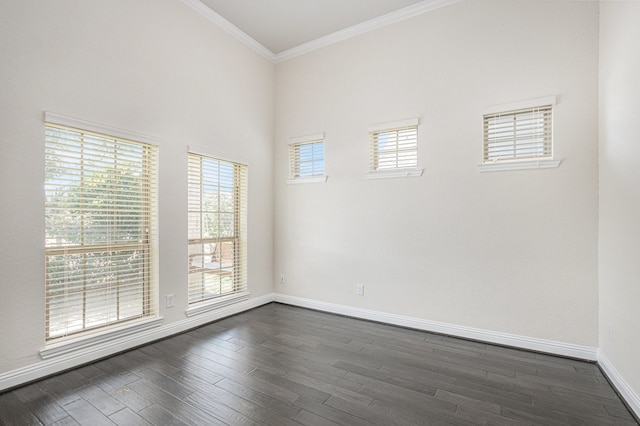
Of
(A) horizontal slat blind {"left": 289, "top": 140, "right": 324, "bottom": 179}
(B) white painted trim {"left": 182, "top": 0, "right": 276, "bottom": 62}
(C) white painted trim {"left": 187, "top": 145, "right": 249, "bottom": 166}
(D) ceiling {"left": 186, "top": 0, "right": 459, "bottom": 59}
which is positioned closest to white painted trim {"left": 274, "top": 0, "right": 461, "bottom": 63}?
(D) ceiling {"left": 186, "top": 0, "right": 459, "bottom": 59}

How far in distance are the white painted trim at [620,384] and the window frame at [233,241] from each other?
3718 mm

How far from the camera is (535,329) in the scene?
2916 mm

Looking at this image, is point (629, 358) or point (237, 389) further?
point (237, 389)

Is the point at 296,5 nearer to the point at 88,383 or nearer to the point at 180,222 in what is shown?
the point at 180,222

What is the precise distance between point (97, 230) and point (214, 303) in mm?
1537

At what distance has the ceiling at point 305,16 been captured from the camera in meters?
→ 3.48

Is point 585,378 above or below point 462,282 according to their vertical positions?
below

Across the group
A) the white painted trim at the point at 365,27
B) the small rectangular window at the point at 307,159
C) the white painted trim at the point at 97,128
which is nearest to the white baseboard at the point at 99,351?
the white painted trim at the point at 97,128

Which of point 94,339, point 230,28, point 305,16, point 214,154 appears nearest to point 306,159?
point 214,154

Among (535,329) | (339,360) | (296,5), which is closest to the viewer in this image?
(339,360)

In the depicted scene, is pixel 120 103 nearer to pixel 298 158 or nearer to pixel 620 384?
pixel 298 158

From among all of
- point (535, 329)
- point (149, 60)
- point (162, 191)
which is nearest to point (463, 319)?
point (535, 329)

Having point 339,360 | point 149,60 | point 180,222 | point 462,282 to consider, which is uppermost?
point 149,60

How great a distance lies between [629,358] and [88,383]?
12.8 ft
